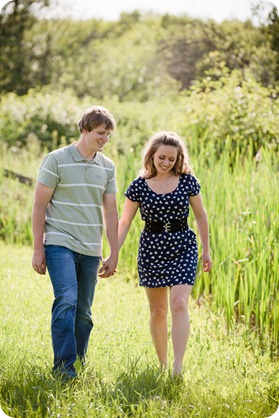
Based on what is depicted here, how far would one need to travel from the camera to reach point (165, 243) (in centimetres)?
364

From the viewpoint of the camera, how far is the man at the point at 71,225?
3.39 meters

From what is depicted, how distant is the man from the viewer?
3.39 metres

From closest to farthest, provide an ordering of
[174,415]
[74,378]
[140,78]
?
1. [174,415]
2. [74,378]
3. [140,78]

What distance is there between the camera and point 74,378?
134 inches

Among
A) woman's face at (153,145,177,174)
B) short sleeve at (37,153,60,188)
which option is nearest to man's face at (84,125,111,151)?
short sleeve at (37,153,60,188)

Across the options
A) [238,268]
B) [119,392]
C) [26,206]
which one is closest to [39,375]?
[119,392]

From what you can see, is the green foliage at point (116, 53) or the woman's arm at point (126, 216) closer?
the woman's arm at point (126, 216)

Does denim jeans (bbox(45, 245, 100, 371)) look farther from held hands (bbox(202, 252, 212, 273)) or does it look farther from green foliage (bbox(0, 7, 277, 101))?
green foliage (bbox(0, 7, 277, 101))

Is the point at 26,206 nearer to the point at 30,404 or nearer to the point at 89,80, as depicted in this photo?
the point at 30,404

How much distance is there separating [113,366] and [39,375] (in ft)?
1.38

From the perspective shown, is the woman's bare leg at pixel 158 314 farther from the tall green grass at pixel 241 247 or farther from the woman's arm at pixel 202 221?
the tall green grass at pixel 241 247

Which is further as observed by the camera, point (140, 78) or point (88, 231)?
point (140, 78)

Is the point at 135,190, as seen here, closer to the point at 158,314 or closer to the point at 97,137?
the point at 97,137

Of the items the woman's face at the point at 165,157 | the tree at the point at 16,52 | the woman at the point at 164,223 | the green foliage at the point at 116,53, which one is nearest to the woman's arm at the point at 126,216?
the woman at the point at 164,223
